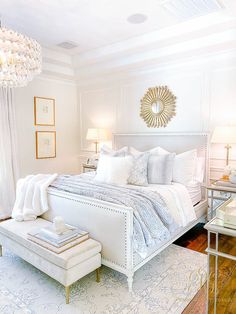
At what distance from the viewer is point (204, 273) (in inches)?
100.0

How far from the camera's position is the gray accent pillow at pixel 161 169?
3416 mm

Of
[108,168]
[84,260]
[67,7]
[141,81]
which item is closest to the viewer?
[84,260]

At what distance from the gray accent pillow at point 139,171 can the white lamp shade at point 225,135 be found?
1.00 meters

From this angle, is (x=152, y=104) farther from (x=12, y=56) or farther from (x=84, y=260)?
(x=84, y=260)

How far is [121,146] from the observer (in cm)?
484

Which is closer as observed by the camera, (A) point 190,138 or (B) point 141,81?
(A) point 190,138

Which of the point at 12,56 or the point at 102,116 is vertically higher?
the point at 12,56

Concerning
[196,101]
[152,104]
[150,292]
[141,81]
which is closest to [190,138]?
[196,101]

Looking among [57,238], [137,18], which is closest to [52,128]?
[137,18]

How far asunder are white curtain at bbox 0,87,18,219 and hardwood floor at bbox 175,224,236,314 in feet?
9.70

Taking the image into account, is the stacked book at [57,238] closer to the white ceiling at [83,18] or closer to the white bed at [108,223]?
the white bed at [108,223]

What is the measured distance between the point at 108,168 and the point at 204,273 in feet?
5.78

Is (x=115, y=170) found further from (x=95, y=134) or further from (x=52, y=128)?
(x=52, y=128)

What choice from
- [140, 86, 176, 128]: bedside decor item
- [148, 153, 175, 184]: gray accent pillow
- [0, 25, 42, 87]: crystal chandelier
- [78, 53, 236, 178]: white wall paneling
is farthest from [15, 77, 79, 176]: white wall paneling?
[148, 153, 175, 184]: gray accent pillow
